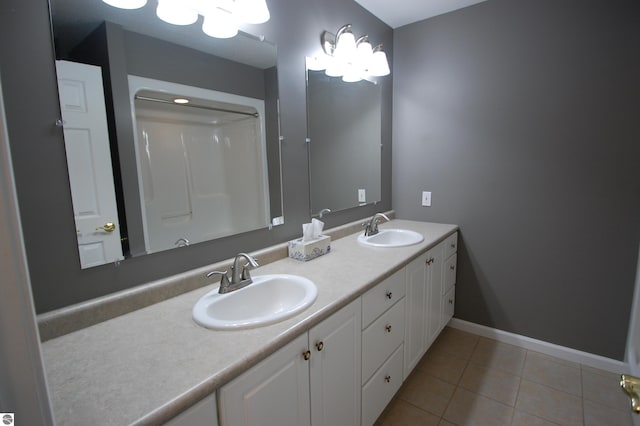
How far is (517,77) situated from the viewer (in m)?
2.02

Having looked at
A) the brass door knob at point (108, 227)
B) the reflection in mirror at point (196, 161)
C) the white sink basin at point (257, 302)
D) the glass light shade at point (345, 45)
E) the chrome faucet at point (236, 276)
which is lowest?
the white sink basin at point (257, 302)

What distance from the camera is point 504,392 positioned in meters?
1.78

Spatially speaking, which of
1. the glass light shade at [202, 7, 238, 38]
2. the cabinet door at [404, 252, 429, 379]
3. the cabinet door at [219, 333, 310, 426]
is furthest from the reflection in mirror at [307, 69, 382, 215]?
the cabinet door at [219, 333, 310, 426]

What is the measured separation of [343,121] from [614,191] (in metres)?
1.66

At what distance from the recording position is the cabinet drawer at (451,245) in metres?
2.14

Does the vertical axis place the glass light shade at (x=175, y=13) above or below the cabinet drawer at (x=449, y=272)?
above

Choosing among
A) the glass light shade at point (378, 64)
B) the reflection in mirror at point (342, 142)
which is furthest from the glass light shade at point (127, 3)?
the glass light shade at point (378, 64)

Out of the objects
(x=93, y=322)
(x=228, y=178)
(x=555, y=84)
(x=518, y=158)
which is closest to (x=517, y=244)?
(x=518, y=158)

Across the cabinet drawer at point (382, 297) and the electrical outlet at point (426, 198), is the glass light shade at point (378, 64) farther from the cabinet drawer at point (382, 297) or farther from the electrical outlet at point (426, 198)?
the cabinet drawer at point (382, 297)

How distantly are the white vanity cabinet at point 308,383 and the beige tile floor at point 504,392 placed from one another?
61cm

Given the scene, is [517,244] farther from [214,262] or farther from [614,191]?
[214,262]

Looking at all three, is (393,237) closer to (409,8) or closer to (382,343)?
(382,343)

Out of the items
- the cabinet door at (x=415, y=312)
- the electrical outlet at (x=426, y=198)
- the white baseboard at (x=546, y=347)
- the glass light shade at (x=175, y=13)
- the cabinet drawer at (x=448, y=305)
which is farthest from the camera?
the electrical outlet at (x=426, y=198)

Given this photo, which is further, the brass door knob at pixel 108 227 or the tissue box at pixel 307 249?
the tissue box at pixel 307 249
